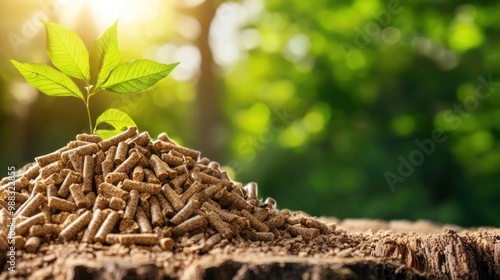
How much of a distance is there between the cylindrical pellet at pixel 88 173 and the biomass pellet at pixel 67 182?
0.04m

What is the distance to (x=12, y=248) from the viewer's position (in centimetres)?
296

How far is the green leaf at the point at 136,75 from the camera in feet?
12.3

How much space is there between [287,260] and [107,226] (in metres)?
1.02

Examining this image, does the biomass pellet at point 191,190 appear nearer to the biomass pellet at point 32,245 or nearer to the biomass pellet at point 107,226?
the biomass pellet at point 107,226

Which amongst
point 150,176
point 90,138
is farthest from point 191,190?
point 90,138

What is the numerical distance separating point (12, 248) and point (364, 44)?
9520mm

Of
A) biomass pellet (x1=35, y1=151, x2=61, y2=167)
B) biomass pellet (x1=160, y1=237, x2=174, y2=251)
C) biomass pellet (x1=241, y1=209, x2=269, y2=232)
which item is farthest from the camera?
biomass pellet (x1=35, y1=151, x2=61, y2=167)

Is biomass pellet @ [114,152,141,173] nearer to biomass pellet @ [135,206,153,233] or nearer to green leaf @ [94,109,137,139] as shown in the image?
biomass pellet @ [135,206,153,233]

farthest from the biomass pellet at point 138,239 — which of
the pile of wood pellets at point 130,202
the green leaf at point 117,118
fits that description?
the green leaf at point 117,118

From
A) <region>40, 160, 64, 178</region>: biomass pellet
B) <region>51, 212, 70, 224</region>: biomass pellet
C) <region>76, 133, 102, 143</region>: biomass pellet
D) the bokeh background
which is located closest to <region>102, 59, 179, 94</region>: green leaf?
<region>76, 133, 102, 143</region>: biomass pellet

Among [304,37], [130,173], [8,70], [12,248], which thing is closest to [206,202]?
[130,173]

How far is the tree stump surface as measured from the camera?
254cm

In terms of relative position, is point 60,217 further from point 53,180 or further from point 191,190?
point 191,190

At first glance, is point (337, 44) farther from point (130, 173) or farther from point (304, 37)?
point (130, 173)
